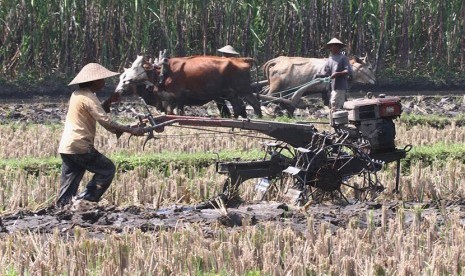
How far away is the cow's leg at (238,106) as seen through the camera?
16.2 metres

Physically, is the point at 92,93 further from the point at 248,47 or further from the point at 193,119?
the point at 248,47

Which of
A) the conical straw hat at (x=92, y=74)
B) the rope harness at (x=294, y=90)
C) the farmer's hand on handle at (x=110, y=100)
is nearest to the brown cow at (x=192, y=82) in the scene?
the rope harness at (x=294, y=90)

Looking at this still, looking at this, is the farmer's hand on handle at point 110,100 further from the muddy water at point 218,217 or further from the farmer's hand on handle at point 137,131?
the muddy water at point 218,217

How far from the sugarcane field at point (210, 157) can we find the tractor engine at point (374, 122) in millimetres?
12

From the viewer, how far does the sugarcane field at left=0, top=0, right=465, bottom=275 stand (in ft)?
23.2

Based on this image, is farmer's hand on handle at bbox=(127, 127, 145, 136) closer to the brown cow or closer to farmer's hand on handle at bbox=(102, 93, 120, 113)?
farmer's hand on handle at bbox=(102, 93, 120, 113)

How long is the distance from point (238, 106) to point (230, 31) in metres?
5.61

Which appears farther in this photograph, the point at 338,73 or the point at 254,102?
A: the point at 254,102

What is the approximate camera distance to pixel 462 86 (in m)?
21.7

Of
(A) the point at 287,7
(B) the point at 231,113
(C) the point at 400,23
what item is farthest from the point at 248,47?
(B) the point at 231,113

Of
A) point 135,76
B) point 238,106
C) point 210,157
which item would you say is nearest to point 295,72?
point 238,106

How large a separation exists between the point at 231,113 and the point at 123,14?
508 cm

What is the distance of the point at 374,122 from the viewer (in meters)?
10.1

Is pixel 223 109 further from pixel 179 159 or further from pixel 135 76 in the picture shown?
pixel 179 159
